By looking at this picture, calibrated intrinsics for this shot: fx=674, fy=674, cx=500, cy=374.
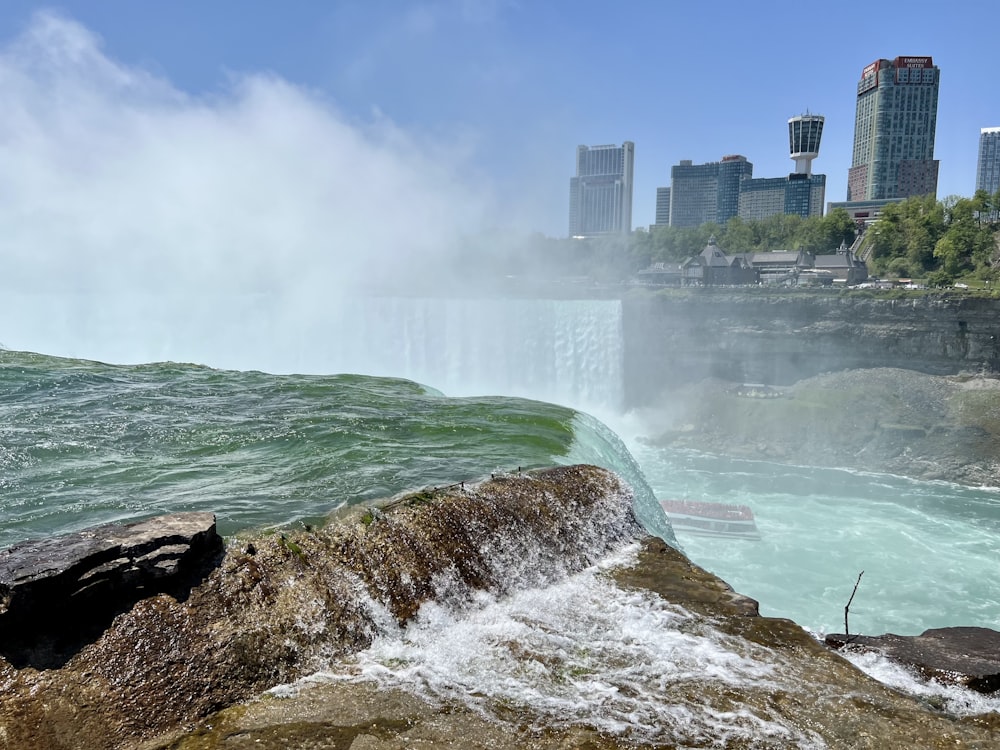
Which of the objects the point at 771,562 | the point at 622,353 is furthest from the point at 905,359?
the point at 771,562

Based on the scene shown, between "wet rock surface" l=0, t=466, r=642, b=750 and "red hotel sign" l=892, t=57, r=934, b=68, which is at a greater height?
"red hotel sign" l=892, t=57, r=934, b=68

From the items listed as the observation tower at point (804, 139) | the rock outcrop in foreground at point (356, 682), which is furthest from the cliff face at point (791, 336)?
the observation tower at point (804, 139)

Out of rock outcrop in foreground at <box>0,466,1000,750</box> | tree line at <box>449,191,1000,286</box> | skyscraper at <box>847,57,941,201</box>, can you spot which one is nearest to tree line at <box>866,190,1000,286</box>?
tree line at <box>449,191,1000,286</box>

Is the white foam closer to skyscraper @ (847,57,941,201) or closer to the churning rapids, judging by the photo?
the churning rapids

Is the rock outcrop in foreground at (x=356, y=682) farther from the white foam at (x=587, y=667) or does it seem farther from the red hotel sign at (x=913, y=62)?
the red hotel sign at (x=913, y=62)

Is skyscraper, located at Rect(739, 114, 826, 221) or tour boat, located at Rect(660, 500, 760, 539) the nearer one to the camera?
tour boat, located at Rect(660, 500, 760, 539)

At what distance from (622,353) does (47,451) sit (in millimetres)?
38744

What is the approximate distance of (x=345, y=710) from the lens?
5.72 metres

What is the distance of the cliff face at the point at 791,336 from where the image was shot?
4125 cm

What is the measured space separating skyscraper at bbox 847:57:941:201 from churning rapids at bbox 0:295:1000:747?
179m

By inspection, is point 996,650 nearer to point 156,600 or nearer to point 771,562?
point 156,600

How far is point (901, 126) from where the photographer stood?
17925cm

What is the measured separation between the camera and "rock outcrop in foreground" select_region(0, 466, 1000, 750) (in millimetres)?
5414

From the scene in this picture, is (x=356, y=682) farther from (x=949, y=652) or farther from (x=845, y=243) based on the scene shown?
(x=845, y=243)
